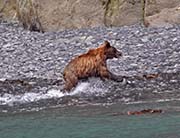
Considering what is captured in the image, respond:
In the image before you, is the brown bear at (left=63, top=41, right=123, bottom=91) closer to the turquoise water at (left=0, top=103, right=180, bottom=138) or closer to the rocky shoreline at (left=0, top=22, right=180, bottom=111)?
the rocky shoreline at (left=0, top=22, right=180, bottom=111)

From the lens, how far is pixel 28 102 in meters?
12.0

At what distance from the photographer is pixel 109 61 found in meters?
15.4

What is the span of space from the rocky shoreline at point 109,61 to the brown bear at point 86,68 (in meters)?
0.22

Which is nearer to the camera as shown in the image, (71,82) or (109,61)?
(71,82)

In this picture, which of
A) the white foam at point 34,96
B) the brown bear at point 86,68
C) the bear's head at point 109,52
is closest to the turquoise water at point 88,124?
the white foam at point 34,96

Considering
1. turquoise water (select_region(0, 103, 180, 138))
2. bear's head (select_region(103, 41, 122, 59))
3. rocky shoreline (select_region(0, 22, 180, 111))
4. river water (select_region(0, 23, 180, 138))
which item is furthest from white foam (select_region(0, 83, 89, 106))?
turquoise water (select_region(0, 103, 180, 138))

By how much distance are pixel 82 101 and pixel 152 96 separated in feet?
3.89

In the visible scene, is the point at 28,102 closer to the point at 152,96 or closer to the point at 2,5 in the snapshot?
the point at 152,96

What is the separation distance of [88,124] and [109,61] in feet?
20.5

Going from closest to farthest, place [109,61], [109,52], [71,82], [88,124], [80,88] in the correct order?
[88,124] < [71,82] < [80,88] < [109,52] < [109,61]

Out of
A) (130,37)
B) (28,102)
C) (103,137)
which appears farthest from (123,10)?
(103,137)

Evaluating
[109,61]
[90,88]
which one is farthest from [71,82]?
[109,61]

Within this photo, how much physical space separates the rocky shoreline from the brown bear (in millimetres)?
222

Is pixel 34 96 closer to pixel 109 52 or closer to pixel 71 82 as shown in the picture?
pixel 71 82
